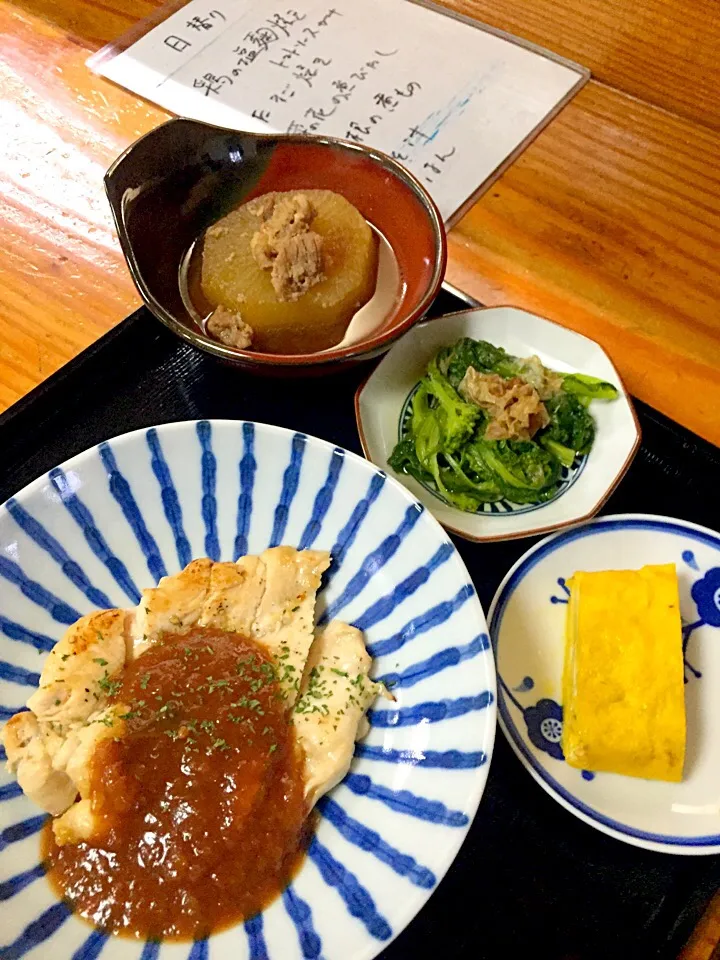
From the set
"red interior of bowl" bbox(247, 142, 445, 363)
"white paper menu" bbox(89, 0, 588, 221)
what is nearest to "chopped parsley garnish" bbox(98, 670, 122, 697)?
"red interior of bowl" bbox(247, 142, 445, 363)

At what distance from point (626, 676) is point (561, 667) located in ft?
0.52

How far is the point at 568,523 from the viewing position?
5.81 ft

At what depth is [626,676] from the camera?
5.19ft

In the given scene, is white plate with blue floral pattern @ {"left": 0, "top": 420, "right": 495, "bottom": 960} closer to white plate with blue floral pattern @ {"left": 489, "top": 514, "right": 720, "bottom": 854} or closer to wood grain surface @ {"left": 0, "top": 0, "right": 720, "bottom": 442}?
white plate with blue floral pattern @ {"left": 489, "top": 514, "right": 720, "bottom": 854}

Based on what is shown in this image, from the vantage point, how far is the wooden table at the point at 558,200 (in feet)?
7.09

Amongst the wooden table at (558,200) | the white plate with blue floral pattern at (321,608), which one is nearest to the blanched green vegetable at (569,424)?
the wooden table at (558,200)

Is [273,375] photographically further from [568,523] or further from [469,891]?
[469,891]

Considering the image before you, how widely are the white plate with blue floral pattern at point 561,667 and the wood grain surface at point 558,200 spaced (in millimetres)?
442

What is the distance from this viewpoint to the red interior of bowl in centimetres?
196

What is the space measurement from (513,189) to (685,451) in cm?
106

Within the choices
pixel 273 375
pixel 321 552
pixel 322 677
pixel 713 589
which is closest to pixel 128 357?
pixel 273 375

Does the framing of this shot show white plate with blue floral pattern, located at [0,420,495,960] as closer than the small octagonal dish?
Yes

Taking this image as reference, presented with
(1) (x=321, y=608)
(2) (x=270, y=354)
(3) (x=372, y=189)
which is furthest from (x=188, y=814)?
(3) (x=372, y=189)

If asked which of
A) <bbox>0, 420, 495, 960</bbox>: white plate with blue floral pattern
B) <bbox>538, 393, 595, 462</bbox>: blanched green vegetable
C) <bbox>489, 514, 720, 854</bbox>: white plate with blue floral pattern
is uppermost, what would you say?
<bbox>0, 420, 495, 960</bbox>: white plate with blue floral pattern
